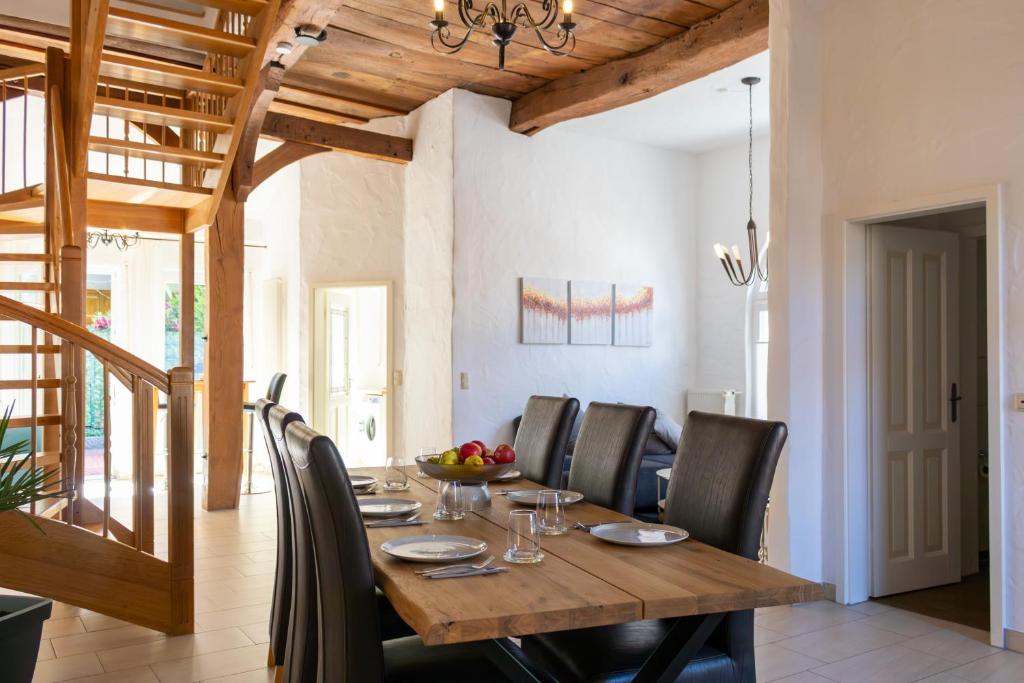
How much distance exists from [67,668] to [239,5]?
3.18m

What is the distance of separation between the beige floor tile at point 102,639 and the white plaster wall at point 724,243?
16.6 feet

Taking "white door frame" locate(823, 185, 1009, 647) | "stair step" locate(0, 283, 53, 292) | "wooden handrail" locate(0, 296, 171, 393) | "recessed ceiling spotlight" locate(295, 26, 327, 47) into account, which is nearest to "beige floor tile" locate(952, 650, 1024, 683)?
"white door frame" locate(823, 185, 1009, 647)

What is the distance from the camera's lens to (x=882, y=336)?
13.5 feet

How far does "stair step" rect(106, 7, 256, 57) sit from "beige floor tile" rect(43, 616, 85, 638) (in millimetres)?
2884

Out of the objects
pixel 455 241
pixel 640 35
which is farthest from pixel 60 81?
pixel 640 35

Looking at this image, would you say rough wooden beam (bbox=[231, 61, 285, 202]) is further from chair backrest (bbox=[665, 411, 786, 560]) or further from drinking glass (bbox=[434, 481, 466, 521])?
chair backrest (bbox=[665, 411, 786, 560])

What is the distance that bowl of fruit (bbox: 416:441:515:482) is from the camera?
243 cm

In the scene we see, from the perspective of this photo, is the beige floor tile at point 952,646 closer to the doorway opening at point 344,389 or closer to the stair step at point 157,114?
the stair step at point 157,114

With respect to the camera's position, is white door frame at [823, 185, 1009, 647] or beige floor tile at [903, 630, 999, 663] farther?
white door frame at [823, 185, 1009, 647]

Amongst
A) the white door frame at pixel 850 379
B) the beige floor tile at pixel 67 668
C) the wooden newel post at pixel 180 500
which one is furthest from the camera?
the white door frame at pixel 850 379

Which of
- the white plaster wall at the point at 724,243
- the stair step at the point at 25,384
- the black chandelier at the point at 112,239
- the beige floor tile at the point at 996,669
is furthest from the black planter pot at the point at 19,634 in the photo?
the black chandelier at the point at 112,239

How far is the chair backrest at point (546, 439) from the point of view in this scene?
10.7 feet

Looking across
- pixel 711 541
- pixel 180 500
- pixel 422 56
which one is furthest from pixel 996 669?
pixel 422 56

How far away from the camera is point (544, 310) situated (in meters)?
6.16
